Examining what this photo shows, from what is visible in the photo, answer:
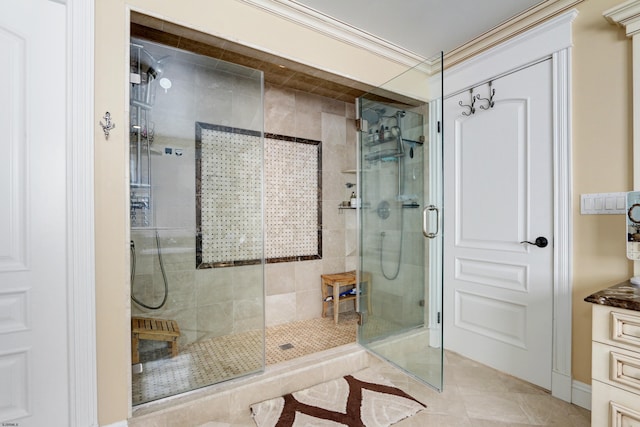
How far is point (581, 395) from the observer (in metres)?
1.77

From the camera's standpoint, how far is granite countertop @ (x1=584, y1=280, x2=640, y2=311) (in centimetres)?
114

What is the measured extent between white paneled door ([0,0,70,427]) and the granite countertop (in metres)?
2.36

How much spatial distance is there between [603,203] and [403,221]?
114cm

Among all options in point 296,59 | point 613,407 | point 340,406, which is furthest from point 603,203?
point 296,59

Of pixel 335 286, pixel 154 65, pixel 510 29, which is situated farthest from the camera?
pixel 335 286

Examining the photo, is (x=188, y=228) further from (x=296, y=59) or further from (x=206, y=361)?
(x=296, y=59)

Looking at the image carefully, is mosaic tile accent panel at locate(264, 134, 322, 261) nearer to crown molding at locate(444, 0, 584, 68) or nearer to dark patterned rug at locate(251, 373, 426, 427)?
dark patterned rug at locate(251, 373, 426, 427)

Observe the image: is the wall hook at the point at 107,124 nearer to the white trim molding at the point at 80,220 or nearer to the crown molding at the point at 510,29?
the white trim molding at the point at 80,220

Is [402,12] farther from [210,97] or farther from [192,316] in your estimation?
[192,316]

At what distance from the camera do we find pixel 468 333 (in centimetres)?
240

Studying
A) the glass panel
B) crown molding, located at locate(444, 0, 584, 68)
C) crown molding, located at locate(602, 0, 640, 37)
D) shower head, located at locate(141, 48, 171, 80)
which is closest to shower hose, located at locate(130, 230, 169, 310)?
the glass panel

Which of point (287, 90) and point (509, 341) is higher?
point (287, 90)

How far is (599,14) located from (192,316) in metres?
3.16

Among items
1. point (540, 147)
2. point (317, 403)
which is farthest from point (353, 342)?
point (540, 147)
